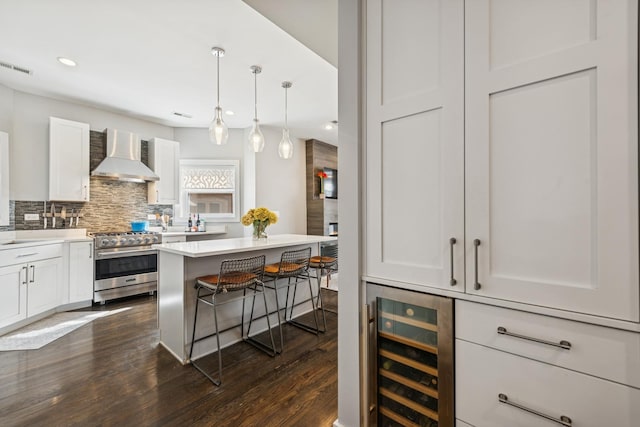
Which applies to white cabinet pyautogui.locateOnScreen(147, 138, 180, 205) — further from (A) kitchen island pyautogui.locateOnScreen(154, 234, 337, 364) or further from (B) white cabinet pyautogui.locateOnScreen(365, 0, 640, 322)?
(B) white cabinet pyautogui.locateOnScreen(365, 0, 640, 322)

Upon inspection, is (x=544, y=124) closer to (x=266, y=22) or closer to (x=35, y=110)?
(x=266, y=22)

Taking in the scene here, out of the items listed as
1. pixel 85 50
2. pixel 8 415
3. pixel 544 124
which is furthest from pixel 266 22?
pixel 8 415

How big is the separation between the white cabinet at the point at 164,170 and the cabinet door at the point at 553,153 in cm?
505

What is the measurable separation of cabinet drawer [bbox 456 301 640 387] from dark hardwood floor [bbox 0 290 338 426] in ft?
3.81

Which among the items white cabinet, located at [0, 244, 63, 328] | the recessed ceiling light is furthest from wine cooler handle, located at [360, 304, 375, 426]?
the recessed ceiling light

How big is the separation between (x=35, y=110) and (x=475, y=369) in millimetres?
5556

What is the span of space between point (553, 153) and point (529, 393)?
86 centimetres

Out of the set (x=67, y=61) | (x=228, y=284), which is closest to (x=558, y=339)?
→ (x=228, y=284)

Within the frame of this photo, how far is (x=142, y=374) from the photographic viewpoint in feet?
7.18

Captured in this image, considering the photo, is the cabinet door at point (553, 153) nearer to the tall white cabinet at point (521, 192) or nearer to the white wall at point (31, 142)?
the tall white cabinet at point (521, 192)

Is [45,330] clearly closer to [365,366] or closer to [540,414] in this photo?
[365,366]

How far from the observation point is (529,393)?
1016 mm

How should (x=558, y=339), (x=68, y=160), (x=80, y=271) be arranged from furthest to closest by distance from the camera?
(x=68, y=160)
(x=80, y=271)
(x=558, y=339)

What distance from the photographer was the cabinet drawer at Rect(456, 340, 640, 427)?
0.89 m
